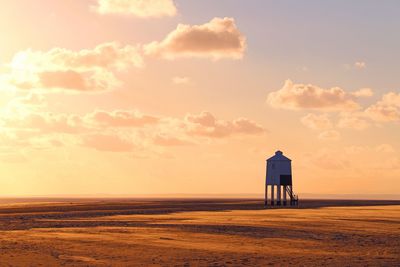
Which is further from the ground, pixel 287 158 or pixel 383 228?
pixel 287 158

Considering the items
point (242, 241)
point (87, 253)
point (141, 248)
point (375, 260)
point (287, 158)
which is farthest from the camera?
point (287, 158)

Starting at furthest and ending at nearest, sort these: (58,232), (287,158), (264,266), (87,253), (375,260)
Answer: (287,158) < (58,232) < (87,253) < (375,260) < (264,266)

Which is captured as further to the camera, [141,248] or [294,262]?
[141,248]

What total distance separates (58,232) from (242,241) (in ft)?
36.1

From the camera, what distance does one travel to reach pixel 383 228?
101 ft

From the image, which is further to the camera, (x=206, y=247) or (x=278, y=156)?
(x=278, y=156)

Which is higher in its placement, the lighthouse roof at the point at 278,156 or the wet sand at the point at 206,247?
the lighthouse roof at the point at 278,156

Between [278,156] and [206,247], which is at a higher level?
[278,156]

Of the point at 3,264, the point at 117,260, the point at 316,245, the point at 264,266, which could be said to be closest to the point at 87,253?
the point at 117,260

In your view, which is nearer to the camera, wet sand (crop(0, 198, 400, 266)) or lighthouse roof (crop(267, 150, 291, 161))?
wet sand (crop(0, 198, 400, 266))

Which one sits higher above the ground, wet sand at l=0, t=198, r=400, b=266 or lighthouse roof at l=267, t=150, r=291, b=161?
lighthouse roof at l=267, t=150, r=291, b=161

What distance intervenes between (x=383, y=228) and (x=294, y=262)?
14.9 m

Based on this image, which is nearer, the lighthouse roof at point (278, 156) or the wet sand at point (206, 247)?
the wet sand at point (206, 247)

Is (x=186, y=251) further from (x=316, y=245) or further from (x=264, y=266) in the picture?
(x=316, y=245)
